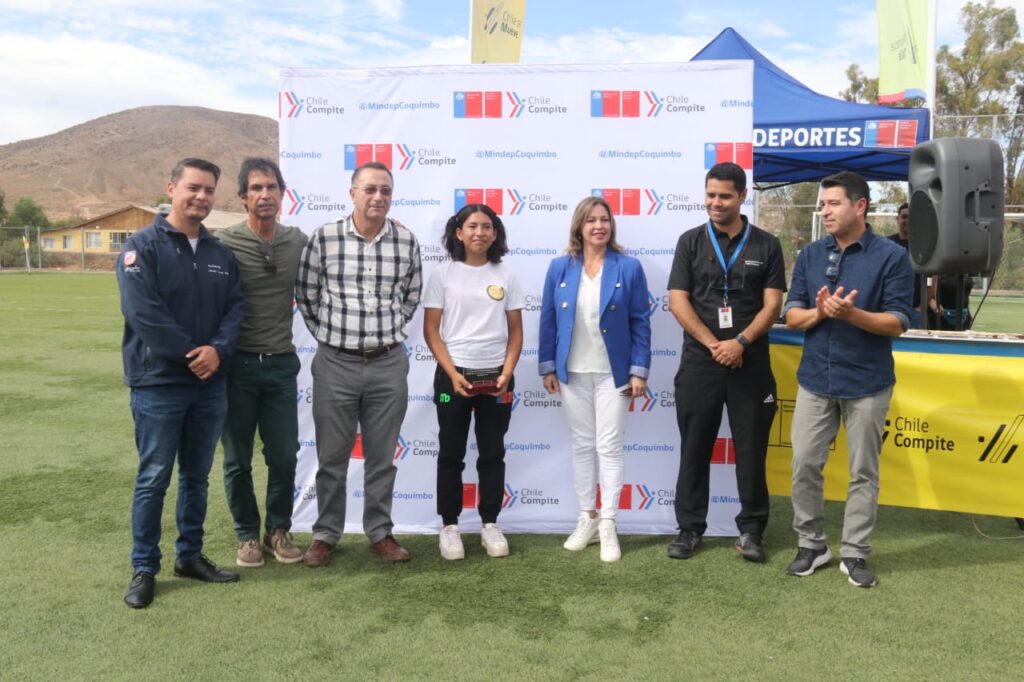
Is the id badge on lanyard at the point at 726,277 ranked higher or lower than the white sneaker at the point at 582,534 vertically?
higher

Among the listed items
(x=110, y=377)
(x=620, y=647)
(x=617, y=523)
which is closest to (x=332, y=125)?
(x=617, y=523)

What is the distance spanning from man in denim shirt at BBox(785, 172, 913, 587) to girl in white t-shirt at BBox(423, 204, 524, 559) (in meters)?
1.37

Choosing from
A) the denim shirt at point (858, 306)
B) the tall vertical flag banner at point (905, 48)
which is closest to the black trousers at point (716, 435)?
the denim shirt at point (858, 306)

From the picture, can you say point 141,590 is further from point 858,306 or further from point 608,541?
point 858,306

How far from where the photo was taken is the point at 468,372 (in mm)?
3748

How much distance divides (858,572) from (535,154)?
103 inches

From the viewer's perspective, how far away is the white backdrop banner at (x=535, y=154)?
4.09 meters

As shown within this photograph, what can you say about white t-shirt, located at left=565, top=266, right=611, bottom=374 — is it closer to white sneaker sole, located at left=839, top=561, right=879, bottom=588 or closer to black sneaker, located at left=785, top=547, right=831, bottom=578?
black sneaker, located at left=785, top=547, right=831, bottom=578

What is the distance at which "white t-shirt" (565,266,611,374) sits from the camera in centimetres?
385

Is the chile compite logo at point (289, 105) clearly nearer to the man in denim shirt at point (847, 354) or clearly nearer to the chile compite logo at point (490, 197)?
Answer: the chile compite logo at point (490, 197)

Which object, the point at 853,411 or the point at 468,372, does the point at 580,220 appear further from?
the point at 853,411

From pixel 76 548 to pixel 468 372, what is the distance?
84.8 inches

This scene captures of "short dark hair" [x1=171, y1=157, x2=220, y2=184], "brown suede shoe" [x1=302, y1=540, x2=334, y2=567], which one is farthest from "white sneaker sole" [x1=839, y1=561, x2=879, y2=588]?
"short dark hair" [x1=171, y1=157, x2=220, y2=184]

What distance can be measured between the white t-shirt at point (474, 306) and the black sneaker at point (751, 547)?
1.51 meters
